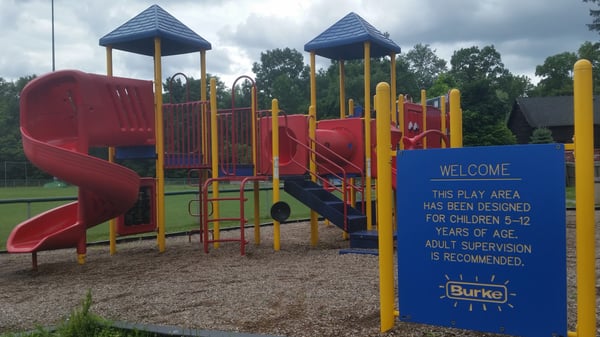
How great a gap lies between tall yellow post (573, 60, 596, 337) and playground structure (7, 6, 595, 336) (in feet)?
13.1

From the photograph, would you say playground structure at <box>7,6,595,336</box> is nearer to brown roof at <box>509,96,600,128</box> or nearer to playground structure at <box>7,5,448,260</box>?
playground structure at <box>7,5,448,260</box>

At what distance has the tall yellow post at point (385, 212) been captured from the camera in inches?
155

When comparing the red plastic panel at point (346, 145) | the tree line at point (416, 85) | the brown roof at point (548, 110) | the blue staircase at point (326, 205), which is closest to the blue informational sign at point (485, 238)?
the blue staircase at point (326, 205)

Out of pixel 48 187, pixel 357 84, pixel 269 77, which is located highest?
pixel 269 77

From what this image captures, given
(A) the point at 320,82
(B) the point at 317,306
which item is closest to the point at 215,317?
(B) the point at 317,306

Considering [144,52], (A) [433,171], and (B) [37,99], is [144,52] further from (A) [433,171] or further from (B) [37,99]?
(A) [433,171]

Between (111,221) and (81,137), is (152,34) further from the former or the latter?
(111,221)

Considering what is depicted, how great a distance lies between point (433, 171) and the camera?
3668mm

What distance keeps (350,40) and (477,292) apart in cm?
731

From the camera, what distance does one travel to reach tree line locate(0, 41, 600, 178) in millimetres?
45469

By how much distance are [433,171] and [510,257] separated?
702 millimetres

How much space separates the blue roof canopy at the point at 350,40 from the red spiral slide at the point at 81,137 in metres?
3.40

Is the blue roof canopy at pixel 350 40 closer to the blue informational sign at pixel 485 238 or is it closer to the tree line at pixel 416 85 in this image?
the blue informational sign at pixel 485 238

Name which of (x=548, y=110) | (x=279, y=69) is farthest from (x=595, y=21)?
(x=279, y=69)
